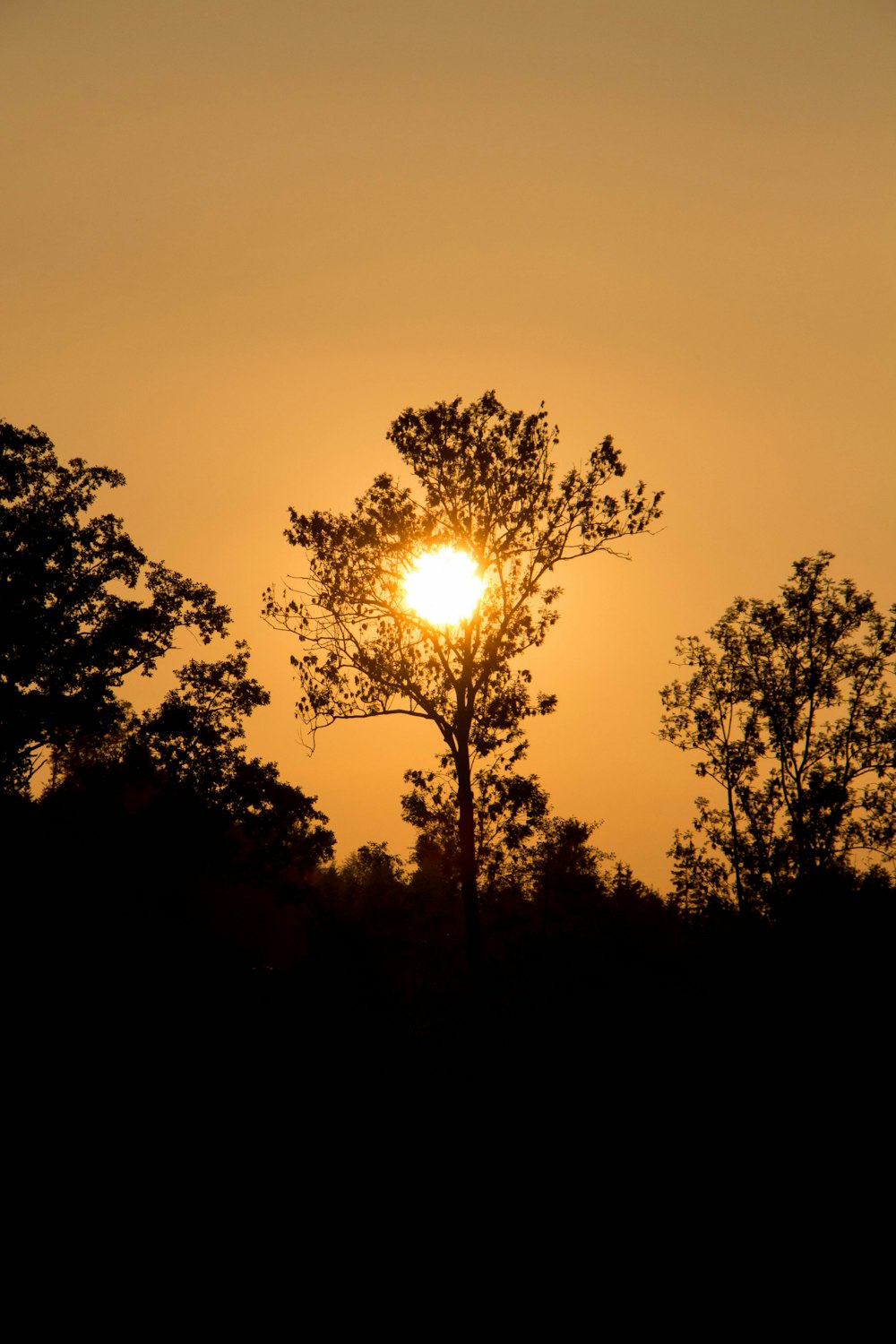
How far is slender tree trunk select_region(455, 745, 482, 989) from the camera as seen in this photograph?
32094 mm

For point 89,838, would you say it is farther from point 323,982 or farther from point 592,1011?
point 592,1011

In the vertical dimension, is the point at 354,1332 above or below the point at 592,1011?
below

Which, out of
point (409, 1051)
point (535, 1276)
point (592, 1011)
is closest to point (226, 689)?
point (409, 1051)

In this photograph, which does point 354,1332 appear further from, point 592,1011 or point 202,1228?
point 592,1011

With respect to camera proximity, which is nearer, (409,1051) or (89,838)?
(409,1051)

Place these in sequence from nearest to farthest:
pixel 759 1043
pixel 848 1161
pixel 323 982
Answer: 1. pixel 848 1161
2. pixel 759 1043
3. pixel 323 982

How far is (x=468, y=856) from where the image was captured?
33219mm

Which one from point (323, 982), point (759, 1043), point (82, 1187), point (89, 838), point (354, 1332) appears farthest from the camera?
point (89, 838)

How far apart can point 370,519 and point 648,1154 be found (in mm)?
20609

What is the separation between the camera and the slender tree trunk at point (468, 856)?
3209cm

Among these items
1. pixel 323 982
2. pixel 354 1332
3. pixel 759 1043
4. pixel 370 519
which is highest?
pixel 370 519

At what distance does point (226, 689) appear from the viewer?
3869cm

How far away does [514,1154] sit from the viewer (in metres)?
25.4

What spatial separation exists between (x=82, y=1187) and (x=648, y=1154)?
43.5 ft
